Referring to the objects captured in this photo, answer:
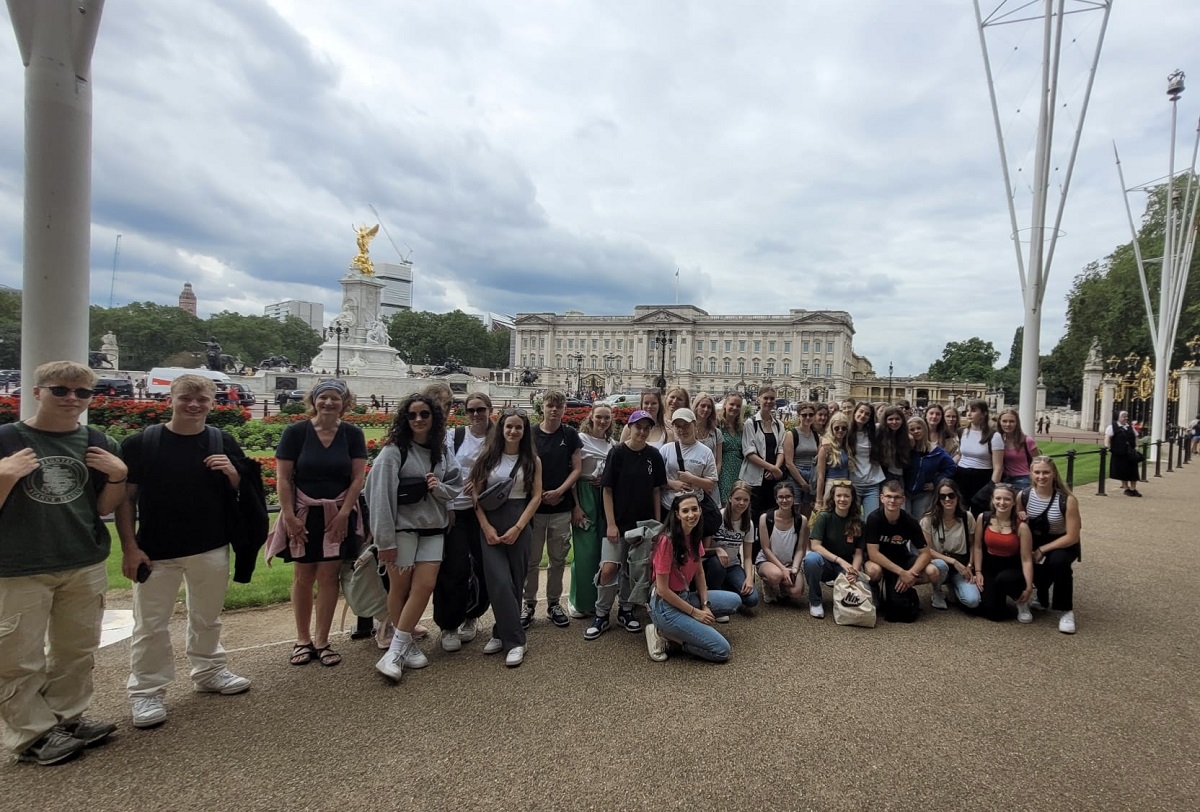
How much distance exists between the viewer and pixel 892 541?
17.1 feet

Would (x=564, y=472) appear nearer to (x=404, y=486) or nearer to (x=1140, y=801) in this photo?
(x=404, y=486)

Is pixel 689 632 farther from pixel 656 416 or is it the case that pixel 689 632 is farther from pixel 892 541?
pixel 892 541

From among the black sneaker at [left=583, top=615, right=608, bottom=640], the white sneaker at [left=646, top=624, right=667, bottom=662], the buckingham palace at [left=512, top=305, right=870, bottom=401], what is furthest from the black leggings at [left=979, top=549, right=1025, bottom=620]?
the buckingham palace at [left=512, top=305, right=870, bottom=401]

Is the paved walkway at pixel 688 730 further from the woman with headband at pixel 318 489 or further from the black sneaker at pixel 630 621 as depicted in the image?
the woman with headband at pixel 318 489

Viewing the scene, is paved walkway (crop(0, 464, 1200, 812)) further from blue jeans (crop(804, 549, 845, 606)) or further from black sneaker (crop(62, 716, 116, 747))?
blue jeans (crop(804, 549, 845, 606))

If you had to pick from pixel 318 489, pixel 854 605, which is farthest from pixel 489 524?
pixel 854 605

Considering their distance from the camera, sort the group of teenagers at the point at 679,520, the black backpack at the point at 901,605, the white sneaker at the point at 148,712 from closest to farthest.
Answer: the white sneaker at the point at 148,712 < the group of teenagers at the point at 679,520 < the black backpack at the point at 901,605

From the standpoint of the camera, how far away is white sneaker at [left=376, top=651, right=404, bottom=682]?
12.7 feet

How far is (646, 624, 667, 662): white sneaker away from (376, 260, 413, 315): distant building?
16466 centimetres

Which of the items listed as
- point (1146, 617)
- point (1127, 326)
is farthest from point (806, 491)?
point (1127, 326)

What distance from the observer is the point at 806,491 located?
6.21 meters

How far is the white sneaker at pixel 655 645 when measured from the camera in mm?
A: 4312

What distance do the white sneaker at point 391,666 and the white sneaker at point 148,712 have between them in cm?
112

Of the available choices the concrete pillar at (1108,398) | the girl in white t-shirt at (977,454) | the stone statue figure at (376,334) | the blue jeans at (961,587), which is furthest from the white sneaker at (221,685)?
the stone statue figure at (376,334)
